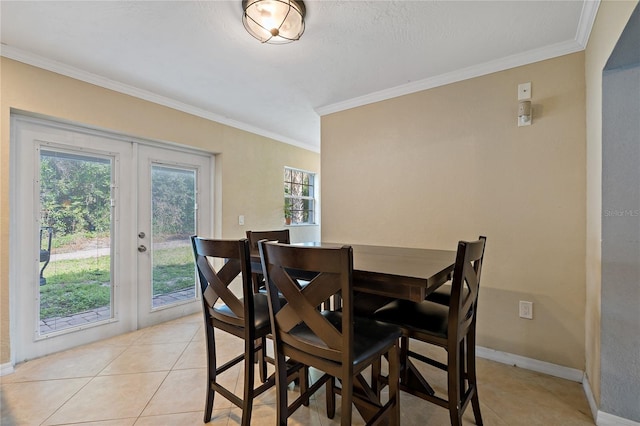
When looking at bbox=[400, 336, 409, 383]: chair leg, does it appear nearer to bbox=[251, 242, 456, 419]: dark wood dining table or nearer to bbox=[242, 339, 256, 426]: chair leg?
bbox=[251, 242, 456, 419]: dark wood dining table

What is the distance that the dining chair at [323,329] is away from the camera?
1.03 m

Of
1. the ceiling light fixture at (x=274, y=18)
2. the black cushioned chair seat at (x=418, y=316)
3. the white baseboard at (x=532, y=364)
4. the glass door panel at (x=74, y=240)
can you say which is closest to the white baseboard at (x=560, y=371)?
the white baseboard at (x=532, y=364)

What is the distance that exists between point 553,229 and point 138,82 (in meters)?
3.65

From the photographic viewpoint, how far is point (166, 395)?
Result: 1.84 metres

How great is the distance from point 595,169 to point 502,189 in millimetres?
593

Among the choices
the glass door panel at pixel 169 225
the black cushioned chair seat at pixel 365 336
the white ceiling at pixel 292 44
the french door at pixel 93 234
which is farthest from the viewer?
the glass door panel at pixel 169 225

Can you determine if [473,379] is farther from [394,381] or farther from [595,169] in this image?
[595,169]

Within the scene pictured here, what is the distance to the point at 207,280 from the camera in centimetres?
152

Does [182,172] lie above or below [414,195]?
above

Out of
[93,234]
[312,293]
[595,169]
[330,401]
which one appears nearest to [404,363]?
[330,401]

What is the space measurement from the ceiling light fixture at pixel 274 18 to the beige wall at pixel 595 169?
5.19 ft

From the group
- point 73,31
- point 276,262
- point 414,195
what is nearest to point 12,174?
point 73,31

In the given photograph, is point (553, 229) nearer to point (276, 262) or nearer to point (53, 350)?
point (276, 262)

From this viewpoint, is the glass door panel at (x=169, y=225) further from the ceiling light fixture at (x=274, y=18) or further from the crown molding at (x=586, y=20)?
the crown molding at (x=586, y=20)
